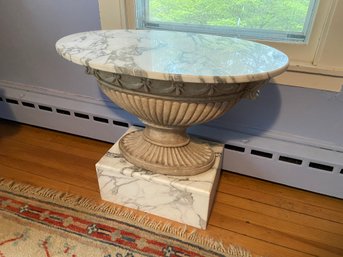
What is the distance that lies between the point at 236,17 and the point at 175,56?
0.50 metres

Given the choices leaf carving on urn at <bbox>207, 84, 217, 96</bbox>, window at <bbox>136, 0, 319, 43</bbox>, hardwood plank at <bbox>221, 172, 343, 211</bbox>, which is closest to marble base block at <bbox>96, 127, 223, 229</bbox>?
hardwood plank at <bbox>221, 172, 343, 211</bbox>

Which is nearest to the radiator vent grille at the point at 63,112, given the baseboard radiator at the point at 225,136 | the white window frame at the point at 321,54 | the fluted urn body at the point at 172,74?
the baseboard radiator at the point at 225,136

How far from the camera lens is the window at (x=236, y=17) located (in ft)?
3.69

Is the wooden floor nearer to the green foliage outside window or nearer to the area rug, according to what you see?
the area rug

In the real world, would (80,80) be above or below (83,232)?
above

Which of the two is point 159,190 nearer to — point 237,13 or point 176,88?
point 176,88

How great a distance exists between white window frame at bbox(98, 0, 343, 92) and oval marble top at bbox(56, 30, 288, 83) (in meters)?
0.25

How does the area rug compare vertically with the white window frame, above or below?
below

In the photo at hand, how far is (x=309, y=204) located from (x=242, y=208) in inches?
12.5

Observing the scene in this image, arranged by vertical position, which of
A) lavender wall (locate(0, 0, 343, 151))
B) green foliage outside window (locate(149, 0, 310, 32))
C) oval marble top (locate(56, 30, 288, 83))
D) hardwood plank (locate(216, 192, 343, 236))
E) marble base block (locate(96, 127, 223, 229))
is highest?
green foliage outside window (locate(149, 0, 310, 32))

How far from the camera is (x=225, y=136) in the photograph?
134 centimetres

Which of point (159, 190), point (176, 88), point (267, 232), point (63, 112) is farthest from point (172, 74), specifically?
point (63, 112)

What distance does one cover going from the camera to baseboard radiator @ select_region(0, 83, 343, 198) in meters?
1.23

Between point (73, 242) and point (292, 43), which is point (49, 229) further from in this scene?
point (292, 43)
